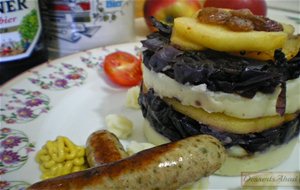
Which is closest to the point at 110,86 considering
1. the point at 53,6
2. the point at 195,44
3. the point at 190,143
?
the point at 53,6

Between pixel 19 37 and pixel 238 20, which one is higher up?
pixel 238 20

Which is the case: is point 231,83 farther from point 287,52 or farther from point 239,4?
point 239,4

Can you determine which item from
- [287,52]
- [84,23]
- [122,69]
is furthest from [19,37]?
[287,52]

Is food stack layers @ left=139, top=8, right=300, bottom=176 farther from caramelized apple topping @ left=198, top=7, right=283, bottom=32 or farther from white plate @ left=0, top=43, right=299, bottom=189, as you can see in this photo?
white plate @ left=0, top=43, right=299, bottom=189

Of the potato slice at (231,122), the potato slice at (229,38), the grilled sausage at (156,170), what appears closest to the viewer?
the grilled sausage at (156,170)

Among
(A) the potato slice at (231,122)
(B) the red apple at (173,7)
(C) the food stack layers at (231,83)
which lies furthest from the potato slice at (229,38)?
(B) the red apple at (173,7)

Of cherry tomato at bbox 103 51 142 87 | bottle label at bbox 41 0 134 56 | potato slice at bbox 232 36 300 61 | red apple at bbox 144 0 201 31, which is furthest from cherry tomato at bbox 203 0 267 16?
potato slice at bbox 232 36 300 61

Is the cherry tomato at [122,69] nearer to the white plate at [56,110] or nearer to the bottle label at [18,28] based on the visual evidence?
the white plate at [56,110]
